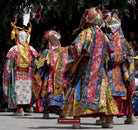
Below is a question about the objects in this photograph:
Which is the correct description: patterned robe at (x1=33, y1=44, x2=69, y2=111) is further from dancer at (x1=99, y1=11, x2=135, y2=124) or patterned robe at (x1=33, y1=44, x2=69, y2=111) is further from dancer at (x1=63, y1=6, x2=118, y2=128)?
dancer at (x1=63, y1=6, x2=118, y2=128)

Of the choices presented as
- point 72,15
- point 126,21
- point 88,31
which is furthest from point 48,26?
point 88,31

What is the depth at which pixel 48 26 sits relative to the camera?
15.5 meters

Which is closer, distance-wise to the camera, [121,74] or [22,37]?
[121,74]

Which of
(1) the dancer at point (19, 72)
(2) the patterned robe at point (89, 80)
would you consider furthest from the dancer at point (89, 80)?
(1) the dancer at point (19, 72)

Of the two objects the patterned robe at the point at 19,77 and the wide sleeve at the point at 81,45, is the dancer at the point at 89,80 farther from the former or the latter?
the patterned robe at the point at 19,77

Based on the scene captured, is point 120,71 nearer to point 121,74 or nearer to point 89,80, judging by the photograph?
point 121,74

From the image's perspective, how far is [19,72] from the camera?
40.2 ft

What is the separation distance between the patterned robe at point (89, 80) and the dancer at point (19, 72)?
5125 millimetres

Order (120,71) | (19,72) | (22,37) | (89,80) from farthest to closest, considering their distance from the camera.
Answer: (22,37), (19,72), (120,71), (89,80)

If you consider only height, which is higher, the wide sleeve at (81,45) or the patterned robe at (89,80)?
the wide sleeve at (81,45)

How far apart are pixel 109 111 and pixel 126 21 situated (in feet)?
26.7

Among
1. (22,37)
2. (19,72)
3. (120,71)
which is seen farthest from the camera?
(22,37)

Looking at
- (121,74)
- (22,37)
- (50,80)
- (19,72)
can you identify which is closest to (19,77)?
(19,72)

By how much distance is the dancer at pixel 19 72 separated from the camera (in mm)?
12117
